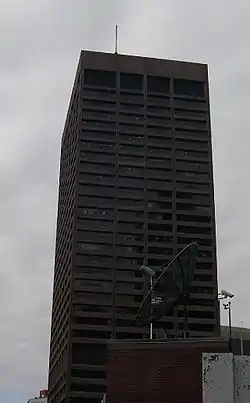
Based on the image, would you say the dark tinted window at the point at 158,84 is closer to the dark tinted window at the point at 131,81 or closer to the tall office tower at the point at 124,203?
the tall office tower at the point at 124,203

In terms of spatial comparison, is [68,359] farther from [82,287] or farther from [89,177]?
[89,177]

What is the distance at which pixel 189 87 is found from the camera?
14775 cm

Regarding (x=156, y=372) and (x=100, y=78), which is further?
(x=100, y=78)

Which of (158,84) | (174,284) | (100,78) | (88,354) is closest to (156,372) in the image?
(174,284)

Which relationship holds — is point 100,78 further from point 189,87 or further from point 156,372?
point 156,372

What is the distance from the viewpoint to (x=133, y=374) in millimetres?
40688

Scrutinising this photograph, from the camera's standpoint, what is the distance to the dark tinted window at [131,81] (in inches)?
5719

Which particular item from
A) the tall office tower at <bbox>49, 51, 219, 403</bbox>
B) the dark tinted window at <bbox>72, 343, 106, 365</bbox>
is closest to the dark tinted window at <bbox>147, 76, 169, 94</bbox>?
the tall office tower at <bbox>49, 51, 219, 403</bbox>

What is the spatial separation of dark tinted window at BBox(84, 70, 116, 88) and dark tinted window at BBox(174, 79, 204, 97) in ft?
44.9

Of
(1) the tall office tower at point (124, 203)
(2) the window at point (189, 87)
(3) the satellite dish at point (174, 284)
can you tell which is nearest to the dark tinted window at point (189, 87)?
(2) the window at point (189, 87)

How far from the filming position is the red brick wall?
38688 millimetres

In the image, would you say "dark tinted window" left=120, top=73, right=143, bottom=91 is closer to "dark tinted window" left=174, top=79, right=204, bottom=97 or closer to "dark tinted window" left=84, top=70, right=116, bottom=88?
"dark tinted window" left=84, top=70, right=116, bottom=88

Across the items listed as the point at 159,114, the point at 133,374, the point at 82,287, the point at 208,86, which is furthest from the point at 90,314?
the point at 133,374

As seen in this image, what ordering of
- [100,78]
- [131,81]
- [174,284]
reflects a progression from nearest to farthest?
[174,284], [100,78], [131,81]
